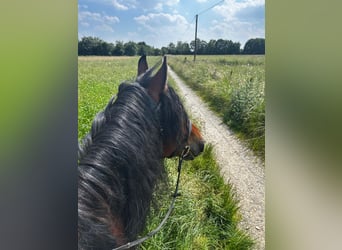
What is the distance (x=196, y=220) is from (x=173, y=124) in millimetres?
407

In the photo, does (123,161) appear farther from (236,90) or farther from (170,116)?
(236,90)

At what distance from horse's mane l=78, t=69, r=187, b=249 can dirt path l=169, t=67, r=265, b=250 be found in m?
0.17

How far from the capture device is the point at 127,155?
150 cm

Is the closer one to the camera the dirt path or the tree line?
the tree line

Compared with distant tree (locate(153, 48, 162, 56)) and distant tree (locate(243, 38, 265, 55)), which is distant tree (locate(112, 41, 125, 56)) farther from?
distant tree (locate(243, 38, 265, 55))

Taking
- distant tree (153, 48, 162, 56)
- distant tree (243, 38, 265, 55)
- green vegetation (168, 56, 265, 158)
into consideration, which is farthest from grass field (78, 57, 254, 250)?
distant tree (243, 38, 265, 55)

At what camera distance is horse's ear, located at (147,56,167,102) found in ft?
5.04

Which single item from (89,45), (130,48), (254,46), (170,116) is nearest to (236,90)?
(254,46)

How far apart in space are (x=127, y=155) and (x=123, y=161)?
0.03m
